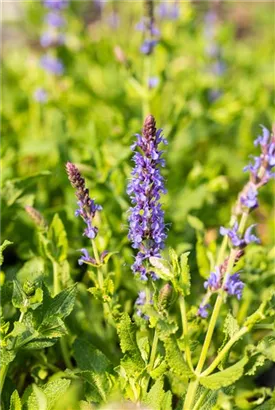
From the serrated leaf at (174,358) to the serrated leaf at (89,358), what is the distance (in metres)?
0.34

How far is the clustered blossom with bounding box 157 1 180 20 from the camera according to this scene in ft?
12.6

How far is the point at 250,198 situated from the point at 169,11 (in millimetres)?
2707

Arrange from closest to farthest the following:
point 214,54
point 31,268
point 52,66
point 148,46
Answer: point 31,268 → point 148,46 → point 52,66 → point 214,54

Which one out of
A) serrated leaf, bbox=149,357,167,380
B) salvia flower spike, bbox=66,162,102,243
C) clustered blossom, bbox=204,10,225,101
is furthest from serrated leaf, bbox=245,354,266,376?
clustered blossom, bbox=204,10,225,101

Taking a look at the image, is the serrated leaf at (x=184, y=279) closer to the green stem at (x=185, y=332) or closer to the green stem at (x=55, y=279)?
the green stem at (x=185, y=332)

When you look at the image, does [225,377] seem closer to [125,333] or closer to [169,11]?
[125,333]

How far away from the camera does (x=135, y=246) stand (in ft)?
5.43

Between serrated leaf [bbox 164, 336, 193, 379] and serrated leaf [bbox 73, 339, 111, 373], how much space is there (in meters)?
0.34

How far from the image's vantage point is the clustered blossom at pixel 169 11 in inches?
151

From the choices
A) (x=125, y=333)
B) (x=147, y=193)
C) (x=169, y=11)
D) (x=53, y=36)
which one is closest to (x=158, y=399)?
(x=125, y=333)

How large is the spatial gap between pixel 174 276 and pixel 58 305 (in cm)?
37

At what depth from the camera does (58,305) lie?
174 centimetres

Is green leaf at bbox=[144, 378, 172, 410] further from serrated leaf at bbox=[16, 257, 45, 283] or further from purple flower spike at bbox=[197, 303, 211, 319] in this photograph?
serrated leaf at bbox=[16, 257, 45, 283]

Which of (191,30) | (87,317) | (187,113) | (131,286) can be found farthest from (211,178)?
(191,30)
